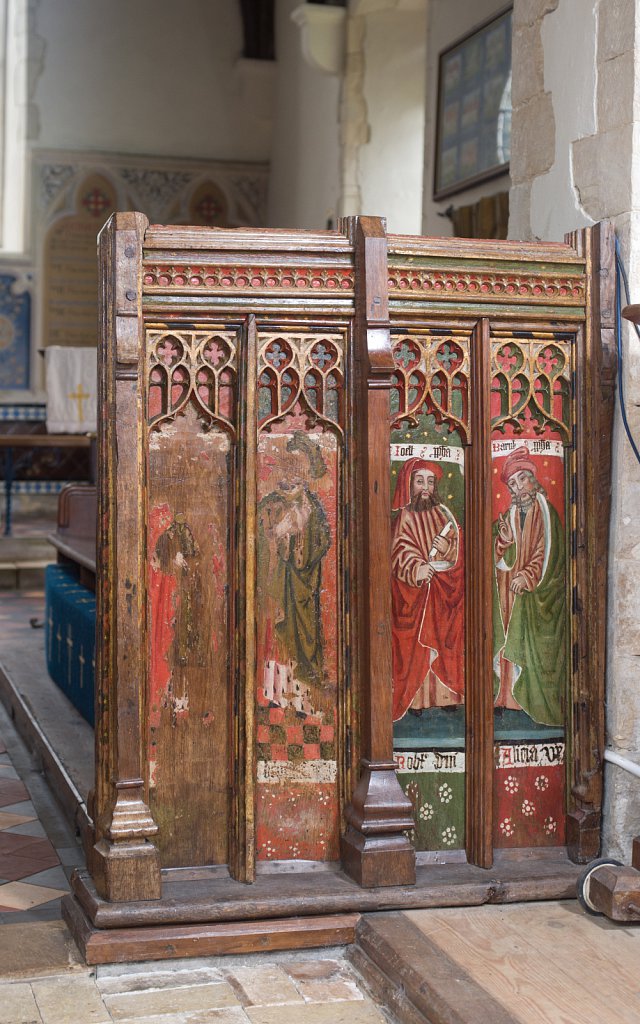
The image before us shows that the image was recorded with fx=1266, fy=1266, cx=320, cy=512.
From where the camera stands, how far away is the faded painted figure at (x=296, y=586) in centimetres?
286

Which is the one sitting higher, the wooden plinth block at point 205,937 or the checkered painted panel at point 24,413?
the checkered painted panel at point 24,413

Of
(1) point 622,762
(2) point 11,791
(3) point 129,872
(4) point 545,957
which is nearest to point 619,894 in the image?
(4) point 545,957

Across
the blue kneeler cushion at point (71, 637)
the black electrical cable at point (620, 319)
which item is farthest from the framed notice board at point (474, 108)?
the black electrical cable at point (620, 319)

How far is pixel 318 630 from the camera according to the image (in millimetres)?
2875

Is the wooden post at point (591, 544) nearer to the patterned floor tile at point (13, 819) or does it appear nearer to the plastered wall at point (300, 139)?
the patterned floor tile at point (13, 819)

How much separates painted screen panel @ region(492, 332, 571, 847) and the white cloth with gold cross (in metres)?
8.04

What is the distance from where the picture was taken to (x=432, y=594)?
2.94m

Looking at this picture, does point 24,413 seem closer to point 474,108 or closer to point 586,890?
point 474,108

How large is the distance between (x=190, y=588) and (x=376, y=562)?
1.37 feet

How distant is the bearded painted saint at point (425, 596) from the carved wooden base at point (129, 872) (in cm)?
65

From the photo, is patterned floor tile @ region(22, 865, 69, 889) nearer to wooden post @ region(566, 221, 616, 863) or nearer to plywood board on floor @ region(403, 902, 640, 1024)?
plywood board on floor @ region(403, 902, 640, 1024)

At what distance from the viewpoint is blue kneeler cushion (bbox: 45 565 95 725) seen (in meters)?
4.42

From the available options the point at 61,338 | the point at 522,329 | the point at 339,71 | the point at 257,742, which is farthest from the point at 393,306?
the point at 61,338

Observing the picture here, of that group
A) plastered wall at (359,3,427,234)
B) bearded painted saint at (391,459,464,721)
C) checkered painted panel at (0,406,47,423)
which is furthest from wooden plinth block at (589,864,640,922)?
checkered painted panel at (0,406,47,423)
